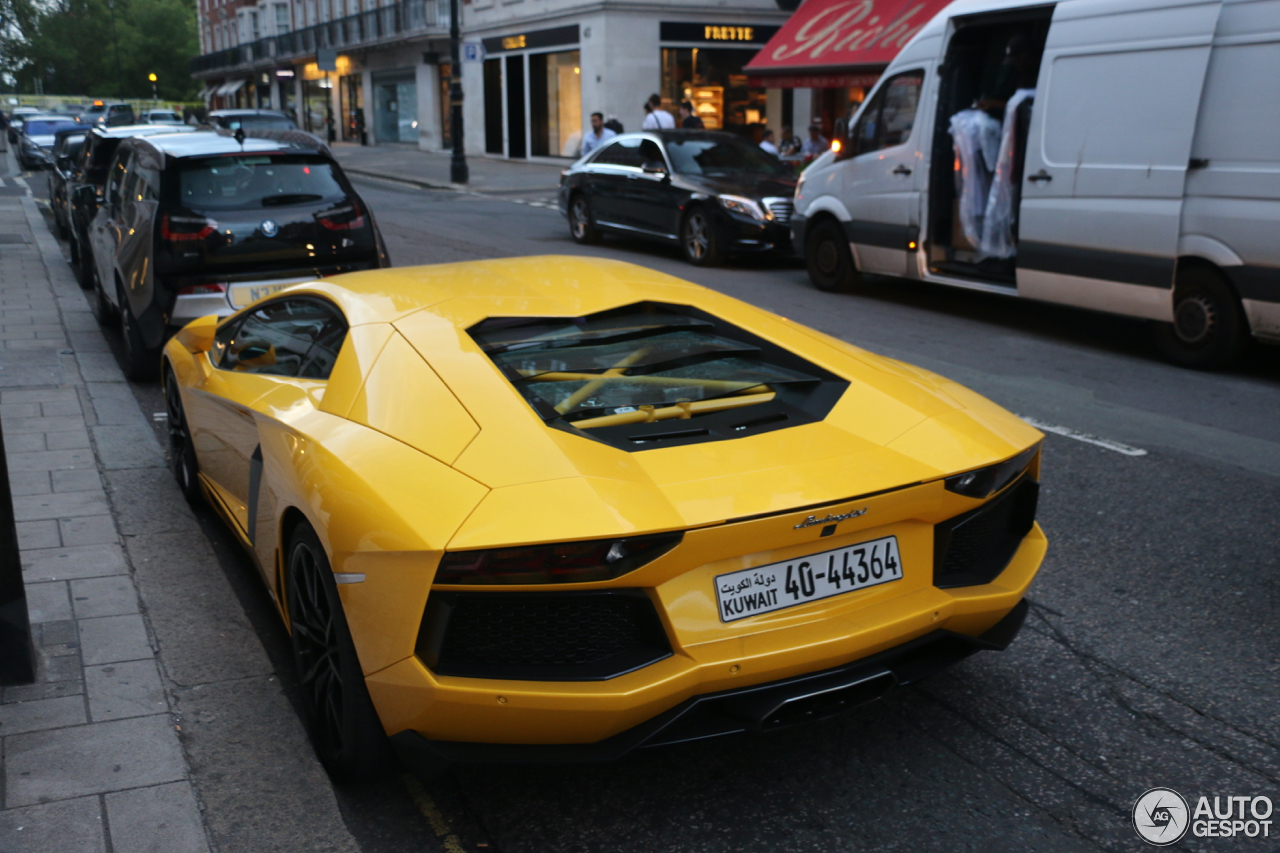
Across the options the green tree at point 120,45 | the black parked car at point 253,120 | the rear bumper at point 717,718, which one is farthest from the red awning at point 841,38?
the green tree at point 120,45

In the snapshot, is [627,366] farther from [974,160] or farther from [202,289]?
[974,160]

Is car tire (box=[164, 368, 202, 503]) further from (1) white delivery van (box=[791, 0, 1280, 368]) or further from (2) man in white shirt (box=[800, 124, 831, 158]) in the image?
(2) man in white shirt (box=[800, 124, 831, 158])

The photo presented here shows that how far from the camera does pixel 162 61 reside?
97.1 m

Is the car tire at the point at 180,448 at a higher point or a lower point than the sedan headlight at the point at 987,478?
lower

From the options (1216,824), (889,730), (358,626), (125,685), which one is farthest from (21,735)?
(1216,824)

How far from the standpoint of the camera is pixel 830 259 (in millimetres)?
11781

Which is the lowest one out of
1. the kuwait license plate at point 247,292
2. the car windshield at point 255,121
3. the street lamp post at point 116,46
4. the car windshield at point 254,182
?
the kuwait license plate at point 247,292

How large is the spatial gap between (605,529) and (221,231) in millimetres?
5886

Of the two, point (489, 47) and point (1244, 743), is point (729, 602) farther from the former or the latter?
point (489, 47)

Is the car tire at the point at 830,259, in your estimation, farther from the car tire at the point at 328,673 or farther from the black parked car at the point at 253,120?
the black parked car at the point at 253,120

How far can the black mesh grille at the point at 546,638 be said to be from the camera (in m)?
2.56

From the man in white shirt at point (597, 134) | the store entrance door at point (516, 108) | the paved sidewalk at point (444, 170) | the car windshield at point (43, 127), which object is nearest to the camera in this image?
the man in white shirt at point (597, 134)

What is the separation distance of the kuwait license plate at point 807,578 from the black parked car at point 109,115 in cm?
3801

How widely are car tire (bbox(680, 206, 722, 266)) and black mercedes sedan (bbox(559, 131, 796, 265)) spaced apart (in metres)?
0.01
